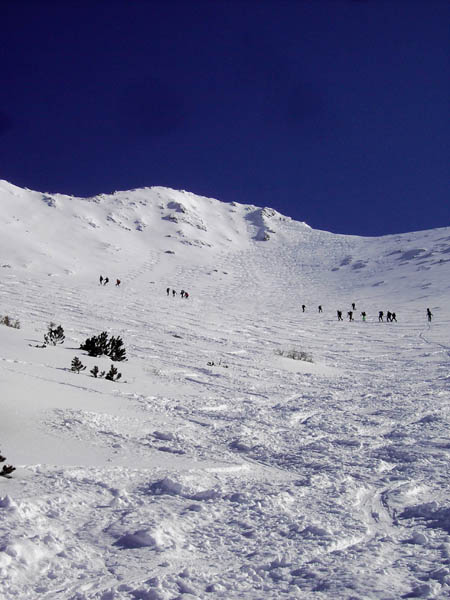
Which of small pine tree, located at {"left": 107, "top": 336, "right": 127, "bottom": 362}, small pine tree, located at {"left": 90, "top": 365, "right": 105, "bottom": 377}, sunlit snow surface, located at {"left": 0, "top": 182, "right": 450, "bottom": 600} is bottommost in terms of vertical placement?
sunlit snow surface, located at {"left": 0, "top": 182, "right": 450, "bottom": 600}

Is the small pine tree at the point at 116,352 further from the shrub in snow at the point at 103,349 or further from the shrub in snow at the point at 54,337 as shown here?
the shrub in snow at the point at 54,337

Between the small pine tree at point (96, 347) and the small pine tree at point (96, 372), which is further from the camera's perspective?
the small pine tree at point (96, 347)

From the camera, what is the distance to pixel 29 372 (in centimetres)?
718

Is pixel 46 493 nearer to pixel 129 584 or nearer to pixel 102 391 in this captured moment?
pixel 129 584

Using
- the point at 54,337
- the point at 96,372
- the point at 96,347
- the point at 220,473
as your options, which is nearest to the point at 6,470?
the point at 220,473

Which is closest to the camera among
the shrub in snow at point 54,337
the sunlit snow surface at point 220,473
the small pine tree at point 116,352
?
the sunlit snow surface at point 220,473

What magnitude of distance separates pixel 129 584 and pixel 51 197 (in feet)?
353

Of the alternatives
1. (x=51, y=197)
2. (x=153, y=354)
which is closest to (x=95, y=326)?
(x=153, y=354)

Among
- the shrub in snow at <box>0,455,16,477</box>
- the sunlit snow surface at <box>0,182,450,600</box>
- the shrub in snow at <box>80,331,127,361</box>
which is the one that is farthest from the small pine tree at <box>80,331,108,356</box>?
the shrub in snow at <box>0,455,16,477</box>

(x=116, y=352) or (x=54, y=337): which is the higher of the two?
(x=54, y=337)

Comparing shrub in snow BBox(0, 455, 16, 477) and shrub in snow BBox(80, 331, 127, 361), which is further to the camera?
shrub in snow BBox(80, 331, 127, 361)

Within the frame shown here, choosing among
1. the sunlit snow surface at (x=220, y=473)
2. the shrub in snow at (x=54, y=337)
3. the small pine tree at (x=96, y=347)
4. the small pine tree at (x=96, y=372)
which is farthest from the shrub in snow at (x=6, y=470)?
the shrub in snow at (x=54, y=337)

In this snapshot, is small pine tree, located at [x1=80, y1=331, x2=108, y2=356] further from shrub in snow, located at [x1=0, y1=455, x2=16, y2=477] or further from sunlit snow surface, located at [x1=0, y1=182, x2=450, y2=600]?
shrub in snow, located at [x1=0, y1=455, x2=16, y2=477]

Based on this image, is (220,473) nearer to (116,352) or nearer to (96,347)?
(116,352)
